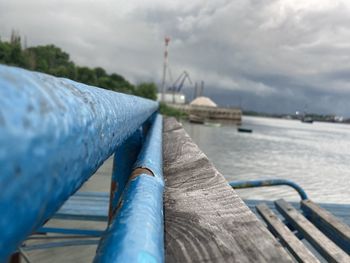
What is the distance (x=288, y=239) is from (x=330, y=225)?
58 cm

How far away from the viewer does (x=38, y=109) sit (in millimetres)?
347

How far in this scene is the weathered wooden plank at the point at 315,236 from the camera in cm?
214

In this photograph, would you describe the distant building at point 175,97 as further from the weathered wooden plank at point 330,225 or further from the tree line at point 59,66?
the weathered wooden plank at point 330,225

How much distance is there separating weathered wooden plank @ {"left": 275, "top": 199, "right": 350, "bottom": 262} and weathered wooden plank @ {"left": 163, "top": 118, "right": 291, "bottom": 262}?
137cm

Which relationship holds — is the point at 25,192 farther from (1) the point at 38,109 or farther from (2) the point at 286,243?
(2) the point at 286,243

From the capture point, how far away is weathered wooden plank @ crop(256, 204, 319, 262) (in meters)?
1.90

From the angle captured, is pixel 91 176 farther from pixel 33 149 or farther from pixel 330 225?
pixel 330 225

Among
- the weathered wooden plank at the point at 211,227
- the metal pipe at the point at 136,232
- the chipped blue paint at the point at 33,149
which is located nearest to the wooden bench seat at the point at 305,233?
the weathered wooden plank at the point at 211,227

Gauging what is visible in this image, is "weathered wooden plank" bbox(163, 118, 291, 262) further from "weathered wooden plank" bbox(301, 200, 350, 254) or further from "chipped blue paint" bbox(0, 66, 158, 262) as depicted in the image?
"weathered wooden plank" bbox(301, 200, 350, 254)

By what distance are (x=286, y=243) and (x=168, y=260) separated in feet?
5.84

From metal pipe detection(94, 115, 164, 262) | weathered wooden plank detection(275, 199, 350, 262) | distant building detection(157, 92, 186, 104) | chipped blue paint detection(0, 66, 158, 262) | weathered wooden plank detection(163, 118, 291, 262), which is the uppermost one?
distant building detection(157, 92, 186, 104)

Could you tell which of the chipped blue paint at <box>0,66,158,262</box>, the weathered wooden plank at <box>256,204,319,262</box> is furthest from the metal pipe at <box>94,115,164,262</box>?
the weathered wooden plank at <box>256,204,319,262</box>

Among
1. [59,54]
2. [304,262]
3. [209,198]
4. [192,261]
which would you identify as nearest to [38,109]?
[192,261]

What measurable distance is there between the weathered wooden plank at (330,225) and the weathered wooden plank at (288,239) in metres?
0.36
